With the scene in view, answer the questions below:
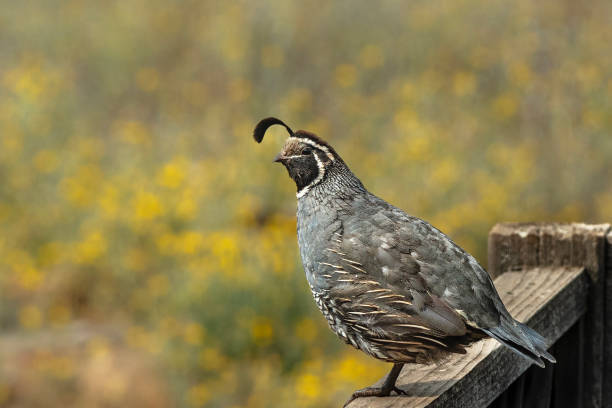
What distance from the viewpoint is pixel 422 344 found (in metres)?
2.20

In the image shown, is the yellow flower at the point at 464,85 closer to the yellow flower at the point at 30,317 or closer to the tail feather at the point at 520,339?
the yellow flower at the point at 30,317

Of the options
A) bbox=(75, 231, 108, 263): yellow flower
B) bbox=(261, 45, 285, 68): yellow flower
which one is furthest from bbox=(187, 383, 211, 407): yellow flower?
bbox=(261, 45, 285, 68): yellow flower

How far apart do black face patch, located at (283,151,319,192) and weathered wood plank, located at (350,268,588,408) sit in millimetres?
557

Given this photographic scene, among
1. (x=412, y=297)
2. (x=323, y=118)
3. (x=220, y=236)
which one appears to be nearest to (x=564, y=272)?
(x=412, y=297)

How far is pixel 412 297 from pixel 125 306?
4897 mm

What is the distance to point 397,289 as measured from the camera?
2.23 meters

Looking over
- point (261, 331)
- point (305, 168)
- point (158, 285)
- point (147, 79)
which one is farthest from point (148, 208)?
point (305, 168)

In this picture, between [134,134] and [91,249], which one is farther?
[134,134]

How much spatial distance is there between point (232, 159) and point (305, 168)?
5560mm

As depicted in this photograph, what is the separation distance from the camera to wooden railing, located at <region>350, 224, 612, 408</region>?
2.51 m

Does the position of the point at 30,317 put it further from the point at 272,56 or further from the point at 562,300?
the point at 562,300

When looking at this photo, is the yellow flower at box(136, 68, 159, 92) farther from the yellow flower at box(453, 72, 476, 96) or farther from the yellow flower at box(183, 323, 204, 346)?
the yellow flower at box(183, 323, 204, 346)

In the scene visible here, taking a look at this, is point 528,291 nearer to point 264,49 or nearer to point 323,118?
point 323,118

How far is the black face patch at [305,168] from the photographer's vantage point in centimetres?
250
